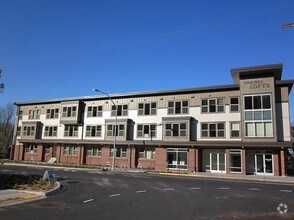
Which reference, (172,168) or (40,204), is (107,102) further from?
(40,204)

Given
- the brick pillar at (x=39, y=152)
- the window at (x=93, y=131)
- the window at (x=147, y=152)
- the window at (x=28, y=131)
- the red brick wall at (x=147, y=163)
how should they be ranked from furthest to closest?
the window at (x=28, y=131) → the brick pillar at (x=39, y=152) → the window at (x=93, y=131) → the window at (x=147, y=152) → the red brick wall at (x=147, y=163)

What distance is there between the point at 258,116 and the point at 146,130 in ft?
46.4

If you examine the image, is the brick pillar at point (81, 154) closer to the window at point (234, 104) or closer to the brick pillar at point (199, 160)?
the brick pillar at point (199, 160)

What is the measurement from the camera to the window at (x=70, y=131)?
48.4 metres

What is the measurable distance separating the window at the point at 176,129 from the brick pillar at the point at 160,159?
2106 mm

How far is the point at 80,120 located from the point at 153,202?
1427 inches

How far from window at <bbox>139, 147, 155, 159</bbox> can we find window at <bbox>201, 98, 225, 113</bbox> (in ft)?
27.8

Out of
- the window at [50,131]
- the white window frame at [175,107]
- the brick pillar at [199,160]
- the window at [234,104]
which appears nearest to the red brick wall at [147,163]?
the brick pillar at [199,160]

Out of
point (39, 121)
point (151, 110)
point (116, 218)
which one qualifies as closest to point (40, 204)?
point (116, 218)

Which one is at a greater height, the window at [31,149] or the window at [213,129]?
the window at [213,129]

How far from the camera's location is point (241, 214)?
35.7 feet

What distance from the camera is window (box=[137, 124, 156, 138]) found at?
4179cm

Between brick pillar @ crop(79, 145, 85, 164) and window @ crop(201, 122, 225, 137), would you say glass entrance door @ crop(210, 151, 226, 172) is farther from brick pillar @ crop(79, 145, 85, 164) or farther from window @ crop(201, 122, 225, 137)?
brick pillar @ crop(79, 145, 85, 164)

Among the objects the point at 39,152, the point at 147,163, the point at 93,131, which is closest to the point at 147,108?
the point at 147,163
